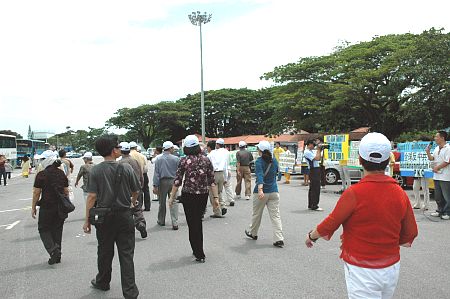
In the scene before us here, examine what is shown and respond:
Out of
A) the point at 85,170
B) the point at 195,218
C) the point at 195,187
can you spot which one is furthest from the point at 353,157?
the point at 195,218

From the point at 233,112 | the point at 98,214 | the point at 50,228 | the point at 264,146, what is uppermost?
the point at 233,112

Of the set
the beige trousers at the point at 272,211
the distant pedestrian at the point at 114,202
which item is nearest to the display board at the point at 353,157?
the beige trousers at the point at 272,211

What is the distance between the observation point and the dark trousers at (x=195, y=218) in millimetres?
5891

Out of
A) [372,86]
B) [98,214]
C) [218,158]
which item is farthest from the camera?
[372,86]

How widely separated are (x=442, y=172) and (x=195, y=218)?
5.81 metres

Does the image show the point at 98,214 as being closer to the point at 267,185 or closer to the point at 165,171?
the point at 267,185

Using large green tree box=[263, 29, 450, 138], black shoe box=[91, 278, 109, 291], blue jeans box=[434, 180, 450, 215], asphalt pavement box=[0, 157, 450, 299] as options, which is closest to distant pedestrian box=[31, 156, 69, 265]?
asphalt pavement box=[0, 157, 450, 299]

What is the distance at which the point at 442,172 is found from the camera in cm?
871

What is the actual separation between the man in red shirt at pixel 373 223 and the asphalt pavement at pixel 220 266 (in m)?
1.84

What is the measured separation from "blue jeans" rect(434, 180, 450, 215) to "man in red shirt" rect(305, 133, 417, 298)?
6.83 m

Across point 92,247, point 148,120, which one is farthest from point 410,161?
point 148,120

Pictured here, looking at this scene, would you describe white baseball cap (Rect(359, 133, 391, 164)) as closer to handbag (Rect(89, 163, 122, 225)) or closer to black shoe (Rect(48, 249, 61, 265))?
handbag (Rect(89, 163, 122, 225))

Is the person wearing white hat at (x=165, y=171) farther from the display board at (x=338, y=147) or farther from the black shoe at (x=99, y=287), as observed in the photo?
the display board at (x=338, y=147)

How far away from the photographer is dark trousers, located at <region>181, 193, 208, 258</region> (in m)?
5.89
